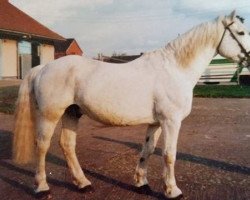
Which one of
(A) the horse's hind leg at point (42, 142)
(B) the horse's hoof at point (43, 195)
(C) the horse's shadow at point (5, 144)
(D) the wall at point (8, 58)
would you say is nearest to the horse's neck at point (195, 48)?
(A) the horse's hind leg at point (42, 142)

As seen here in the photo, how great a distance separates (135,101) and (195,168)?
219cm

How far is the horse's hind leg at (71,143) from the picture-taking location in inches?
212

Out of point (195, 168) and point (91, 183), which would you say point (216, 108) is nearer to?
point (195, 168)

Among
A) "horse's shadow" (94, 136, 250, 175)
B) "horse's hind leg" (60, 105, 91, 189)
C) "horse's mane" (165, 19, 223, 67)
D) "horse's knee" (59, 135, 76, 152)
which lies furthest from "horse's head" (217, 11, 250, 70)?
"horse's knee" (59, 135, 76, 152)

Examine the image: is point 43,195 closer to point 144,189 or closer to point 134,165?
point 144,189

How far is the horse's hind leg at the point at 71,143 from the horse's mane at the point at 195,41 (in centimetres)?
163

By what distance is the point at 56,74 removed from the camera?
5.12 meters

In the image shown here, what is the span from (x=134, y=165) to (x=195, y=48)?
248 centimetres

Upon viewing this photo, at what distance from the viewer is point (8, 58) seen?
24719 millimetres

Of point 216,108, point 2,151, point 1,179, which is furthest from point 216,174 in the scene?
point 216,108

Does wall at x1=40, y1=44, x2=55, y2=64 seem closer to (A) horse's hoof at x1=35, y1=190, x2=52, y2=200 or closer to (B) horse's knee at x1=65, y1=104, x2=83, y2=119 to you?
(B) horse's knee at x1=65, y1=104, x2=83, y2=119

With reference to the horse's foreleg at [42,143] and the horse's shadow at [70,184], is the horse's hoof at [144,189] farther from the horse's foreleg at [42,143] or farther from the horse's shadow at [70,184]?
the horse's foreleg at [42,143]

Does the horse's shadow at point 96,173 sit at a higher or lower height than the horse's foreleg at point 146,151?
lower

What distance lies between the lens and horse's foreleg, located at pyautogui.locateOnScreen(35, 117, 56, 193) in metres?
5.16
